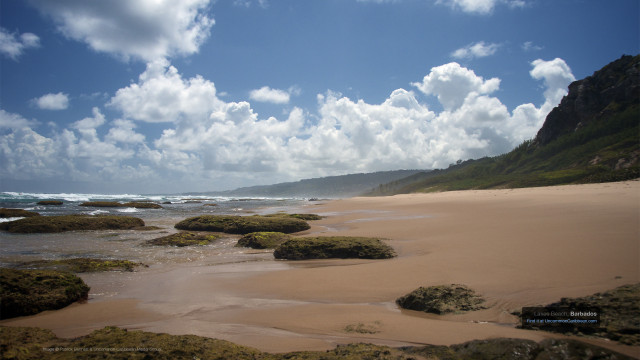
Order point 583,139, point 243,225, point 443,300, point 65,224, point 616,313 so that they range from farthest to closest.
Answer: point 583,139 → point 65,224 → point 243,225 → point 443,300 → point 616,313

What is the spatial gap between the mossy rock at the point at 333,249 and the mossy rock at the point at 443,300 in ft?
11.9

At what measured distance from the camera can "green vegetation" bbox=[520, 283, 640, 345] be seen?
2924mm

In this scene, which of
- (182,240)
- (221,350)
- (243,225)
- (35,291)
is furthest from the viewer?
(243,225)

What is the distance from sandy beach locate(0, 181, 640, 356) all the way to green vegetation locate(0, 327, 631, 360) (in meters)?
0.49

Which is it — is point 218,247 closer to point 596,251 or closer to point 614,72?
point 596,251

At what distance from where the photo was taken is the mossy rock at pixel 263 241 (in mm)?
11211

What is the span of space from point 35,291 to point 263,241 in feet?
22.3

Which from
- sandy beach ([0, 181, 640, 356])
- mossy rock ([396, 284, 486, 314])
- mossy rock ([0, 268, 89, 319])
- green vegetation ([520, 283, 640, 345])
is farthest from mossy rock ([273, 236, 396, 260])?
green vegetation ([520, 283, 640, 345])

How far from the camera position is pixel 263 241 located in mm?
11328

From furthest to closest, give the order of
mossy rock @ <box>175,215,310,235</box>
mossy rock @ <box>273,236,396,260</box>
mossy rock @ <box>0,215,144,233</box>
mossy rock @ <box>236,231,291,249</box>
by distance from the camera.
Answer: mossy rock @ <box>175,215,310,235</box>, mossy rock @ <box>0,215,144,233</box>, mossy rock @ <box>236,231,291,249</box>, mossy rock @ <box>273,236,396,260</box>

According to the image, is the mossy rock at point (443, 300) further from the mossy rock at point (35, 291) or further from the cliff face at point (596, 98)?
the cliff face at point (596, 98)

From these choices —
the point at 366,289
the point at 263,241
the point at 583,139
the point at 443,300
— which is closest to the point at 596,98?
the point at 583,139

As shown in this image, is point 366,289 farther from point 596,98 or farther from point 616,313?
point 596,98

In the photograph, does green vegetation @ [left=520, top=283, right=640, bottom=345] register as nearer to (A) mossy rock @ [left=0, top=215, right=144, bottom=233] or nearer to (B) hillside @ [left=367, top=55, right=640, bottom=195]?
(A) mossy rock @ [left=0, top=215, right=144, bottom=233]
